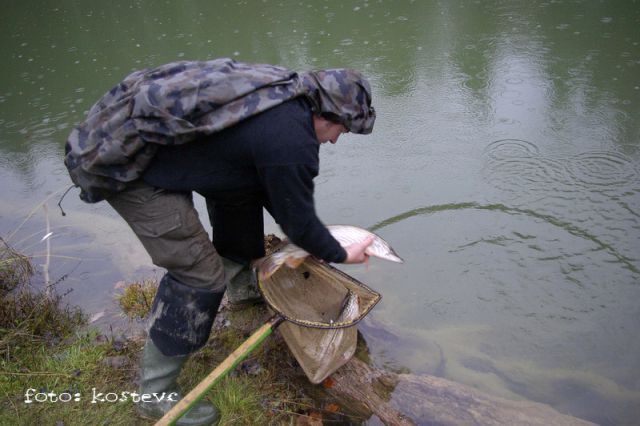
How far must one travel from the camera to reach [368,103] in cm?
188

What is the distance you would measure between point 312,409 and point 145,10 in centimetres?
1000

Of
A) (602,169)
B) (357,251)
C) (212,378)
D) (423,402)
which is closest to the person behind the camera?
(212,378)

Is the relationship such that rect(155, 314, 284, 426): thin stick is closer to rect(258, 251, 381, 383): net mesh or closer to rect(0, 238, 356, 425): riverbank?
rect(258, 251, 381, 383): net mesh

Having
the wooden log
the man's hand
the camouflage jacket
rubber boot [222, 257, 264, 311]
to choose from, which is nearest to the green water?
the wooden log

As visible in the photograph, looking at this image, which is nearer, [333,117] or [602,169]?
[333,117]

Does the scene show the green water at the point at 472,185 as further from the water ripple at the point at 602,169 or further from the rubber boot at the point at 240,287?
the rubber boot at the point at 240,287

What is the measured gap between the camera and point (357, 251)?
211 centimetres

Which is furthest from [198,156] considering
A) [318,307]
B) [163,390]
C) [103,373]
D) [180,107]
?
[103,373]

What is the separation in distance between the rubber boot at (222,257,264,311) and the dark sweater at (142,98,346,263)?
712 mm

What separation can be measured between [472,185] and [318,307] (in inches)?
71.8

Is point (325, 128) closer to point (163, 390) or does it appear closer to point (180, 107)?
point (180, 107)

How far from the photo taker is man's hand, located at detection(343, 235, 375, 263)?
207 centimetres

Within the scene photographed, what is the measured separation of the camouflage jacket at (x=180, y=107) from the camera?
166 centimetres

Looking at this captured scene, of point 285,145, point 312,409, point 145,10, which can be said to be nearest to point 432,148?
point 312,409
